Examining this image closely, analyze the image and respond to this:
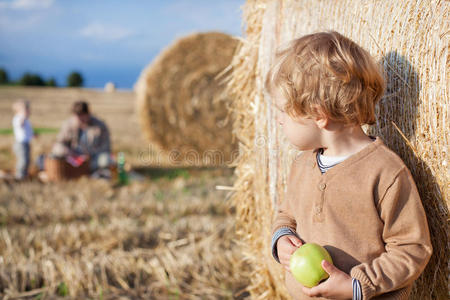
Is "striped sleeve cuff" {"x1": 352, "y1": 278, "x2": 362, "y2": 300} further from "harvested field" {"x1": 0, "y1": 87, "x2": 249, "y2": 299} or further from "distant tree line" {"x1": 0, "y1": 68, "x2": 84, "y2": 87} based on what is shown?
"distant tree line" {"x1": 0, "y1": 68, "x2": 84, "y2": 87}

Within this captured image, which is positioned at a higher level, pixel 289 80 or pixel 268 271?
pixel 289 80

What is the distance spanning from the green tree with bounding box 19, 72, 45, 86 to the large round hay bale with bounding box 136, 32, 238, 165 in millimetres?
29026

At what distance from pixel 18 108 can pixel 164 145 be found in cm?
234

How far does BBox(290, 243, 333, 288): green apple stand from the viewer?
1610mm

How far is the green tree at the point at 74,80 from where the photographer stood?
36.7 metres

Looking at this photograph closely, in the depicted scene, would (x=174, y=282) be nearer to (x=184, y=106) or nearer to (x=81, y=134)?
Answer: (x=81, y=134)

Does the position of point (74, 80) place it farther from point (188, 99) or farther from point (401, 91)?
point (401, 91)

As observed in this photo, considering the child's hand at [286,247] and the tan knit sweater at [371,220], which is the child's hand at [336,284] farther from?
the child's hand at [286,247]

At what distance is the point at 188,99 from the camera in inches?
309

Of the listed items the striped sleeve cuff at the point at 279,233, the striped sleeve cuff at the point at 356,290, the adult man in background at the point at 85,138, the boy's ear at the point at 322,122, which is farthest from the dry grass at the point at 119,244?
the boy's ear at the point at 322,122

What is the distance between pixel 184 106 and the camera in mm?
7848

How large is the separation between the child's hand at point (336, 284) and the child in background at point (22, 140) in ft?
19.3

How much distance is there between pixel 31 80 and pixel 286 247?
35.6 meters

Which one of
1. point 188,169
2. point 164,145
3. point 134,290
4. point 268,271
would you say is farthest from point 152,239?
point 164,145
